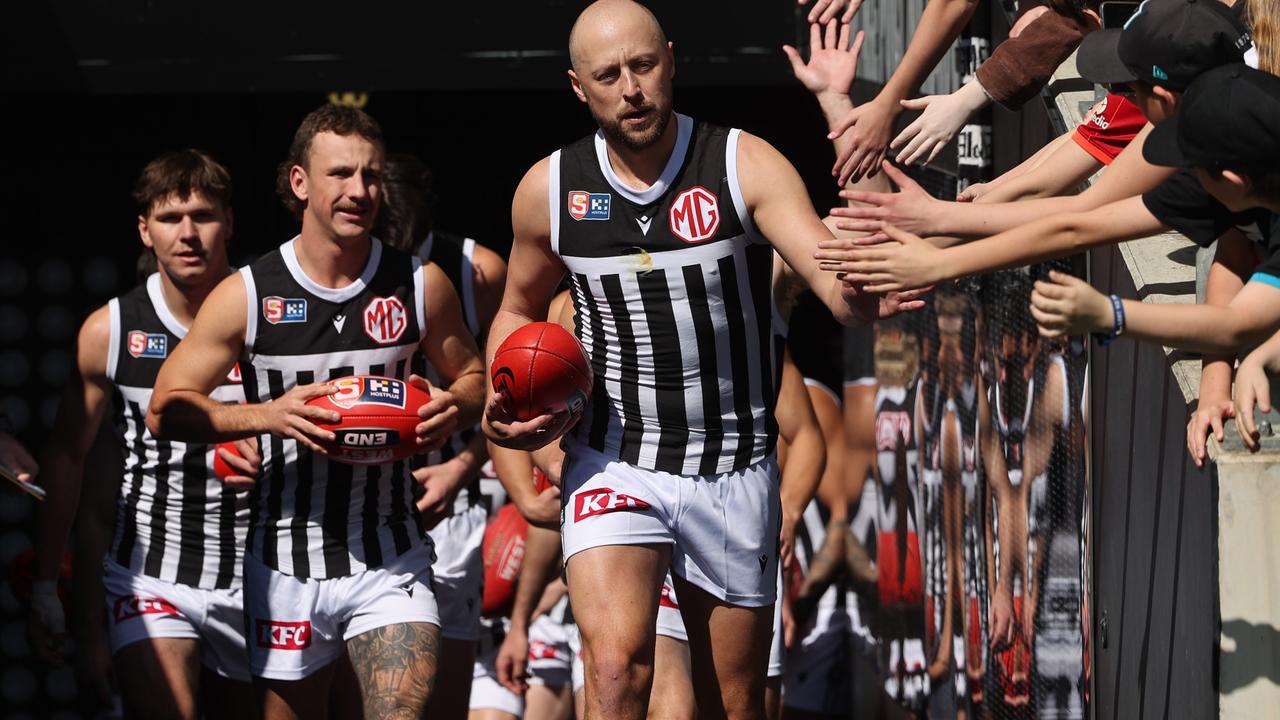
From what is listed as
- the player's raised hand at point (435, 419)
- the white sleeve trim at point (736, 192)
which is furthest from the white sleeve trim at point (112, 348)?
the white sleeve trim at point (736, 192)

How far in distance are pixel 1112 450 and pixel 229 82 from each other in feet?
16.7

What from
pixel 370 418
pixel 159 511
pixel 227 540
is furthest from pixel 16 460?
pixel 370 418

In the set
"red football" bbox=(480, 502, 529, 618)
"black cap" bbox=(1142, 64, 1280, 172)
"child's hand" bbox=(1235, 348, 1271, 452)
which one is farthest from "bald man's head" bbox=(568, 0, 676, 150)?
"red football" bbox=(480, 502, 529, 618)

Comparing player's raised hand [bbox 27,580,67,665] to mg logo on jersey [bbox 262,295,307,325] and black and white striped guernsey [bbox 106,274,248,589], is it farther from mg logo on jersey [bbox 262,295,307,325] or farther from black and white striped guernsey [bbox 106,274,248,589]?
mg logo on jersey [bbox 262,295,307,325]

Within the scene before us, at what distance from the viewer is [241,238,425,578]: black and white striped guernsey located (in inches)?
230

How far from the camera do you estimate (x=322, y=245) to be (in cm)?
595

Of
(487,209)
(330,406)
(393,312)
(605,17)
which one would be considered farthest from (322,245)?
(487,209)

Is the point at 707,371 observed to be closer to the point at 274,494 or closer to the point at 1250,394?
the point at 274,494

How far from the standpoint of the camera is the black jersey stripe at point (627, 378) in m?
5.19

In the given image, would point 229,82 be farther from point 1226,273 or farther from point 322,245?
point 1226,273

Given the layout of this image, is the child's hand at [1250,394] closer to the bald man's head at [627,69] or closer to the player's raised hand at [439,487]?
the bald man's head at [627,69]

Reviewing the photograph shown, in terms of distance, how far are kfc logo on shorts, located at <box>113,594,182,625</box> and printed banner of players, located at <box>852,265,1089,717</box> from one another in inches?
119

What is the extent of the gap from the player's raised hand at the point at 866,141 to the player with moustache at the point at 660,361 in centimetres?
18

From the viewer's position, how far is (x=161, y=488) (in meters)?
6.61
